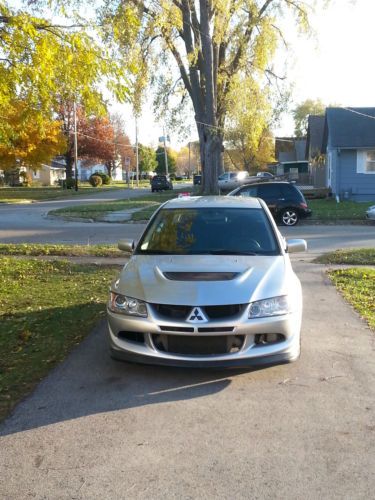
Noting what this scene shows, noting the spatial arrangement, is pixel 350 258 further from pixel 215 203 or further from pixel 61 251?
pixel 61 251

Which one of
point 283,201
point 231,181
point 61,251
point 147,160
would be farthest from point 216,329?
point 147,160

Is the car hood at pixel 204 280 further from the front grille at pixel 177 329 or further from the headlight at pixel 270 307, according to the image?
the front grille at pixel 177 329

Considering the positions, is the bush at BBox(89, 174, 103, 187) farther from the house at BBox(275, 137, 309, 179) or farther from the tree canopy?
the tree canopy

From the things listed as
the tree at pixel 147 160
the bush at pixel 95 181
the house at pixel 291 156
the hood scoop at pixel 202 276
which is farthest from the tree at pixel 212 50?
the tree at pixel 147 160

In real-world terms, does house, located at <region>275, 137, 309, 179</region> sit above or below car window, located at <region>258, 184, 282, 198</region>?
above

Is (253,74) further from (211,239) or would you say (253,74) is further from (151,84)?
(211,239)

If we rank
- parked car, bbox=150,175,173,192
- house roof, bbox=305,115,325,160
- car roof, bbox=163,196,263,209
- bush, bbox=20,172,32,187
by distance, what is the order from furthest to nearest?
1. bush, bbox=20,172,32,187
2. parked car, bbox=150,175,173,192
3. house roof, bbox=305,115,325,160
4. car roof, bbox=163,196,263,209

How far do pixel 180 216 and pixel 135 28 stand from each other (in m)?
3.81

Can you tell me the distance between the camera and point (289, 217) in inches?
776

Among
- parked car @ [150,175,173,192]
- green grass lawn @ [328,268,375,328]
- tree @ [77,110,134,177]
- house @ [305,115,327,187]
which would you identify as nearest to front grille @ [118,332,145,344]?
green grass lawn @ [328,268,375,328]

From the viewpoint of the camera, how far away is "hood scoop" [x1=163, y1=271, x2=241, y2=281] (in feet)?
16.1

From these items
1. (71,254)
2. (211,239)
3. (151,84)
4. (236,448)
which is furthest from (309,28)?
(236,448)

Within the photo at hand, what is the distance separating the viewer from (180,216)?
639cm

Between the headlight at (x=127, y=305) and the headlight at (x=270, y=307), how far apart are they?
0.92 meters
